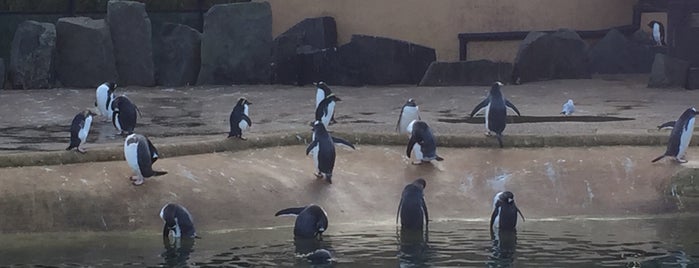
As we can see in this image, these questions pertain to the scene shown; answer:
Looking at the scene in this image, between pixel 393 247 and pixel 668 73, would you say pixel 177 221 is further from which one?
pixel 668 73

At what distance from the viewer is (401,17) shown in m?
23.7

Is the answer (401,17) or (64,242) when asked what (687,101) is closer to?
(401,17)

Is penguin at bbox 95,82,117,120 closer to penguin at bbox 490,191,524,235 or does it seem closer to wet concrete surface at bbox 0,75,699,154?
wet concrete surface at bbox 0,75,699,154

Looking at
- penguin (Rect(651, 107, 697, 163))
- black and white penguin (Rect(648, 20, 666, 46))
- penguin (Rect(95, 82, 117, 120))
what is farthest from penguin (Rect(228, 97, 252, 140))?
black and white penguin (Rect(648, 20, 666, 46))

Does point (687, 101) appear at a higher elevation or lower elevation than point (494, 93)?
lower

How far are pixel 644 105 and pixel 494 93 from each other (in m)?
4.39

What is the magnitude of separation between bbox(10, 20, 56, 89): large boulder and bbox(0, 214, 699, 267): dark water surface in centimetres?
1081

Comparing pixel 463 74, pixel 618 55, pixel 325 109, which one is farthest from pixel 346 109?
pixel 618 55

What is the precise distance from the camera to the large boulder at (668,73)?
19.8 m

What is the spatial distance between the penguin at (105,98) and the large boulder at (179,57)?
6.36m

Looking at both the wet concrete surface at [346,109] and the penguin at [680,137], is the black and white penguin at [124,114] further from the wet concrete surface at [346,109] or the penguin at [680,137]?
the penguin at [680,137]

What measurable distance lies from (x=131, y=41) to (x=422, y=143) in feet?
35.2

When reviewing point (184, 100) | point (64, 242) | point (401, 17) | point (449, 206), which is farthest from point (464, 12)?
point (64, 242)

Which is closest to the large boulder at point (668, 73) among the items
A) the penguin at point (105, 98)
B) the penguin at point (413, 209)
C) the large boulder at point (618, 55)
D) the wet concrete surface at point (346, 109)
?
the wet concrete surface at point (346, 109)
